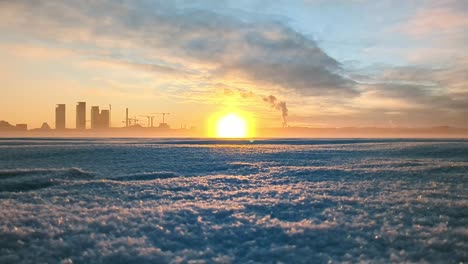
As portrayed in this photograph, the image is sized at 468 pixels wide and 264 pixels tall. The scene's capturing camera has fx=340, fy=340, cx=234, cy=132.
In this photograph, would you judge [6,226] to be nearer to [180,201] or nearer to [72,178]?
[180,201]

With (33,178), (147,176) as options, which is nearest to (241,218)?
(147,176)

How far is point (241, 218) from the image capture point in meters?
11.6

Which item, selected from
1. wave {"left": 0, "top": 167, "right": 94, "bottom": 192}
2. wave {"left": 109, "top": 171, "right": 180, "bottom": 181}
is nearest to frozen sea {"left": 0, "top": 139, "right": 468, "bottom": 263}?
wave {"left": 0, "top": 167, "right": 94, "bottom": 192}

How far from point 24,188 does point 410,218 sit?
1873 centimetres

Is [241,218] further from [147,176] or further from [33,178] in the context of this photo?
[33,178]

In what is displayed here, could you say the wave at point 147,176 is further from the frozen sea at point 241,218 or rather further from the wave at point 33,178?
the wave at point 33,178

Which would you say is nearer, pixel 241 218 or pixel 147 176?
pixel 241 218

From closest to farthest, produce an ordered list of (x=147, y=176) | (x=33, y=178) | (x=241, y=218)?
(x=241, y=218)
(x=33, y=178)
(x=147, y=176)

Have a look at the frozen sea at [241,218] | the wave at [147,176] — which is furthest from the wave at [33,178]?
the wave at [147,176]

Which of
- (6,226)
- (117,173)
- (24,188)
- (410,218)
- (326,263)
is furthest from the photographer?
(117,173)

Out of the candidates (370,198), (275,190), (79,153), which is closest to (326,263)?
(370,198)

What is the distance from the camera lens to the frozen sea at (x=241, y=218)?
28.8 feet

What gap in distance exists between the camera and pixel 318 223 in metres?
11.1

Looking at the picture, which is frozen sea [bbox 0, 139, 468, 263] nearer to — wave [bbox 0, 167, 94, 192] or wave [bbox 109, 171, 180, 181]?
wave [bbox 0, 167, 94, 192]
